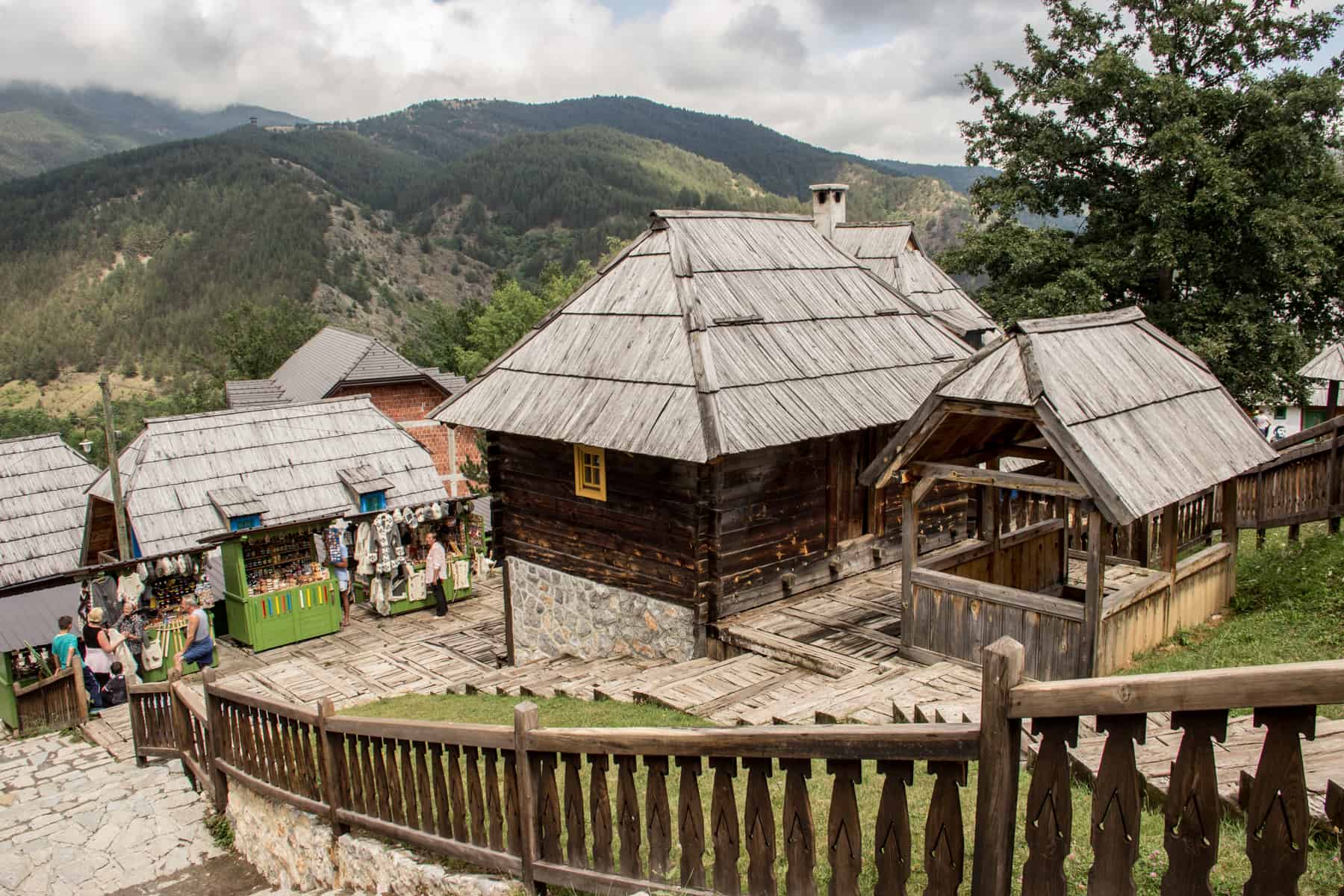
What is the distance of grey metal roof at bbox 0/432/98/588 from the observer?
55.3 ft

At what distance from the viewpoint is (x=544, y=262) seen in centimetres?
9425

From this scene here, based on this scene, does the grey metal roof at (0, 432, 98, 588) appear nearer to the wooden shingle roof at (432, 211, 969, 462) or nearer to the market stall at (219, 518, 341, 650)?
the market stall at (219, 518, 341, 650)

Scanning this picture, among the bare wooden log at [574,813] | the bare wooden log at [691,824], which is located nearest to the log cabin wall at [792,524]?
the bare wooden log at [574,813]

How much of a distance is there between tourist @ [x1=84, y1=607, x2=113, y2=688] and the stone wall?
5972mm

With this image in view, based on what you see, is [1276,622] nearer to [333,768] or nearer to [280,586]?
[333,768]

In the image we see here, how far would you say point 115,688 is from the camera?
45.2 feet

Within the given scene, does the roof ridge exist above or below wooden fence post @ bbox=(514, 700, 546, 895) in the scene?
above

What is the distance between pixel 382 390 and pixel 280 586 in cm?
1607

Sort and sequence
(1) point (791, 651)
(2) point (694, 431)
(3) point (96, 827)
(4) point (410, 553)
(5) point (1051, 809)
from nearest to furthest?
(5) point (1051, 809) → (3) point (96, 827) → (1) point (791, 651) → (2) point (694, 431) → (4) point (410, 553)

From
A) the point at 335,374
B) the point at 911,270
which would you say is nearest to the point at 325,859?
the point at 911,270

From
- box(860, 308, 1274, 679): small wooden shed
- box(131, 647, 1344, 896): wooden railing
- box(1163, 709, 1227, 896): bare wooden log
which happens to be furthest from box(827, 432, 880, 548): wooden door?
box(1163, 709, 1227, 896): bare wooden log

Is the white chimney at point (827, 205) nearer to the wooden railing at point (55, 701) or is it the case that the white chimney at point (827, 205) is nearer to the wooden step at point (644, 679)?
the wooden step at point (644, 679)

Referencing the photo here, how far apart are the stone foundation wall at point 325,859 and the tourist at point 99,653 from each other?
722 centimetres

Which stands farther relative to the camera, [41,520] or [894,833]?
[41,520]
